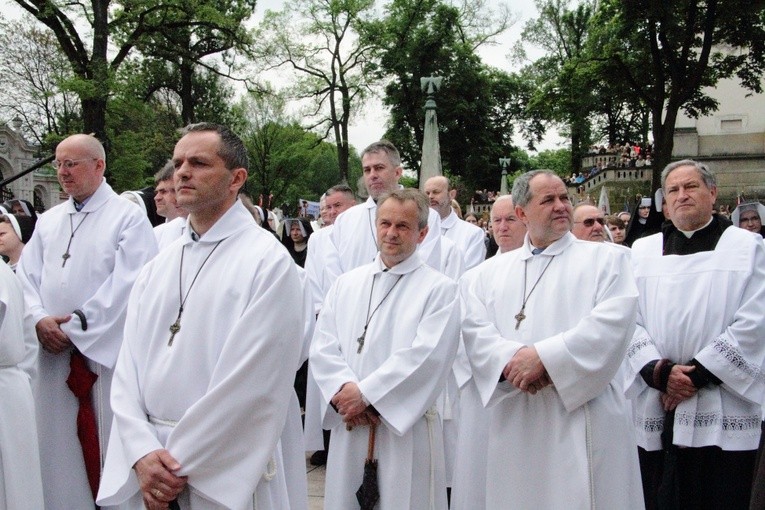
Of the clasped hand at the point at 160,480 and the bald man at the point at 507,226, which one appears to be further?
the bald man at the point at 507,226

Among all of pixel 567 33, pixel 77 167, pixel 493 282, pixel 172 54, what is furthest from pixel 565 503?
pixel 567 33

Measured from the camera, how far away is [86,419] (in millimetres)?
4652

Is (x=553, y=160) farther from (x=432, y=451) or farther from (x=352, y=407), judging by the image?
(x=352, y=407)

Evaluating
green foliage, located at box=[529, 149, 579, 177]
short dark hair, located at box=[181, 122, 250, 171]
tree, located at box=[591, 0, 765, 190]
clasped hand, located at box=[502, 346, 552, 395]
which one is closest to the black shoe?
clasped hand, located at box=[502, 346, 552, 395]

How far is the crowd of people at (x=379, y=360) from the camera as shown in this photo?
293 centimetres

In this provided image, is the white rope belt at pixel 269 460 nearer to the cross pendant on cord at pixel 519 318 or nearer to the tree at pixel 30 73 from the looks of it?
the cross pendant on cord at pixel 519 318

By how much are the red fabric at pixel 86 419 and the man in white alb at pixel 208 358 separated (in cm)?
169

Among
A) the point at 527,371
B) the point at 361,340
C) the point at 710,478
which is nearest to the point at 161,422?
the point at 361,340

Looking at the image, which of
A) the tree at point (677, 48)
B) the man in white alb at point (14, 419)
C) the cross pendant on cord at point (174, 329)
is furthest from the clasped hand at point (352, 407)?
the tree at point (677, 48)

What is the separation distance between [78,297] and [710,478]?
4054 millimetres

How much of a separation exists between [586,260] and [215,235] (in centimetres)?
198

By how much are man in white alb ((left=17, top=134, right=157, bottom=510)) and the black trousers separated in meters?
3.49

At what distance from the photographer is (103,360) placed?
4.66 m

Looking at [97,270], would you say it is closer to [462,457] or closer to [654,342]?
[462,457]
